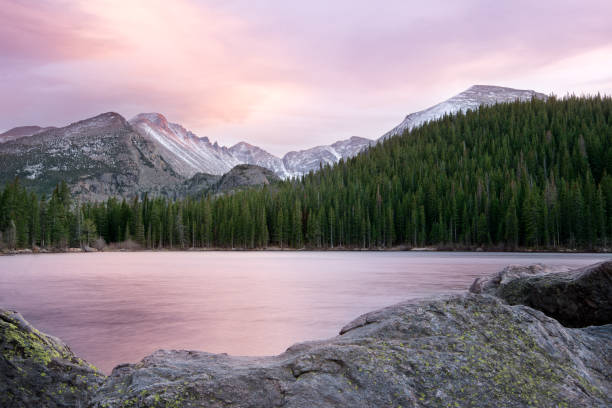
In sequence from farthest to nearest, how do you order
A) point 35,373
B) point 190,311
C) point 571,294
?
point 190,311
point 571,294
point 35,373

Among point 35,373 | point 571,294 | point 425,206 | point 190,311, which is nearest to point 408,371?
point 35,373

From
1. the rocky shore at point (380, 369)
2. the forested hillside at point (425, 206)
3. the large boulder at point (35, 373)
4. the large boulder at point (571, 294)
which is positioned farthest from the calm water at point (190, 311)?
the forested hillside at point (425, 206)

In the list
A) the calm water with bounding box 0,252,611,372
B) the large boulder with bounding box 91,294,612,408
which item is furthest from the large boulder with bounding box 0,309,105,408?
the calm water with bounding box 0,252,611,372

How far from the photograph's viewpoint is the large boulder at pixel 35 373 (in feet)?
14.2

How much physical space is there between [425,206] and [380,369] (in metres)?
112

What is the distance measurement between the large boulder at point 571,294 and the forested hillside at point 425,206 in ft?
291

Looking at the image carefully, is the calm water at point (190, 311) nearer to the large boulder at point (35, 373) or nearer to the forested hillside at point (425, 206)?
the large boulder at point (35, 373)

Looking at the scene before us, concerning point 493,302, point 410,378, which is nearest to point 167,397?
point 410,378

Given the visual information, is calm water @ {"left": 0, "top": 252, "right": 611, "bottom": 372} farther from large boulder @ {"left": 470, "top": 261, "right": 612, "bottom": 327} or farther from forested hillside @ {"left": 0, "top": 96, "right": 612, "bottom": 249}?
forested hillside @ {"left": 0, "top": 96, "right": 612, "bottom": 249}

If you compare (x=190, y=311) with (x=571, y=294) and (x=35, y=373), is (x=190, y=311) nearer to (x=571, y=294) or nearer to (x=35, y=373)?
(x=35, y=373)

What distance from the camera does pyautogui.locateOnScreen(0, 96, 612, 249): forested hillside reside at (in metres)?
89.2

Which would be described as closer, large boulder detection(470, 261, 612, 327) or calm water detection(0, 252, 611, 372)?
large boulder detection(470, 261, 612, 327)

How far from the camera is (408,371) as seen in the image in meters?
3.61

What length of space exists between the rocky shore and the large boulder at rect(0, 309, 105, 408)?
10mm
